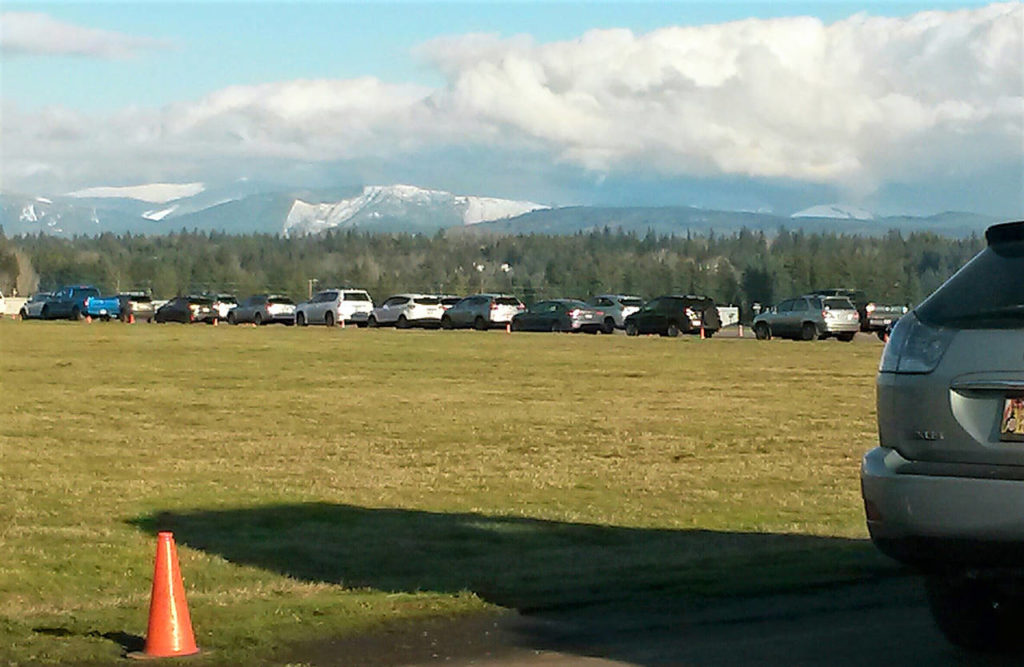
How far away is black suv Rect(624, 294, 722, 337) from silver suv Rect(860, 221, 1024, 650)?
167ft

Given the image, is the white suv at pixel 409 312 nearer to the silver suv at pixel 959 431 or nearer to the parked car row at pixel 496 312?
the parked car row at pixel 496 312

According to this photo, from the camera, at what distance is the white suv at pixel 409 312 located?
71.4 meters

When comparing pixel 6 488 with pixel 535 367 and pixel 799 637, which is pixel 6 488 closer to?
pixel 799 637

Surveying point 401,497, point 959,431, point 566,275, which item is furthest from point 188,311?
point 566,275

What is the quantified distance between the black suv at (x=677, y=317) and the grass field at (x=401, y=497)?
25.9m

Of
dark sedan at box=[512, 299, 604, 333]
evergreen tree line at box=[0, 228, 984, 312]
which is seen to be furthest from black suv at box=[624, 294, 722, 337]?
evergreen tree line at box=[0, 228, 984, 312]

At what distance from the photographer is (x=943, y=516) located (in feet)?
23.1

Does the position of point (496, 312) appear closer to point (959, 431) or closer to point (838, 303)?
point (838, 303)

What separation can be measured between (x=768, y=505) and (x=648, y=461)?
12.2ft

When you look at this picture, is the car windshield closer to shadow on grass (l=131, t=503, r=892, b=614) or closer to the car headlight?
the car headlight

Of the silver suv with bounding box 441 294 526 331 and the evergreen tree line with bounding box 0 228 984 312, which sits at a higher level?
the evergreen tree line with bounding box 0 228 984 312

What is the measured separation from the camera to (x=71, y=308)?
8131cm

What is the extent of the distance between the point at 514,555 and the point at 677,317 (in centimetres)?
4832

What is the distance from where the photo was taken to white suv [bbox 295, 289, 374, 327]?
74.2 meters
